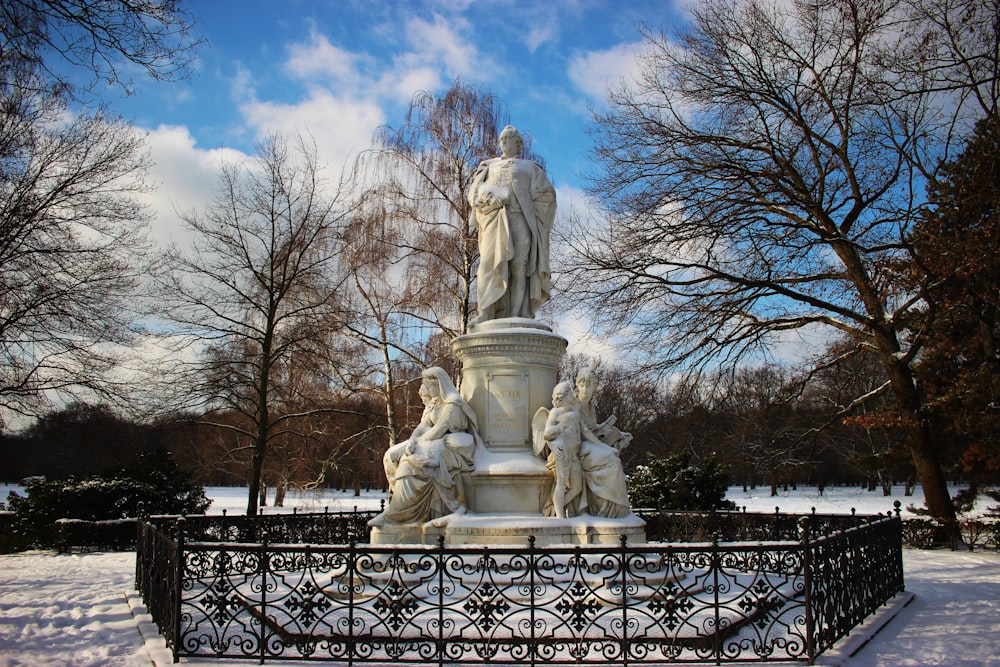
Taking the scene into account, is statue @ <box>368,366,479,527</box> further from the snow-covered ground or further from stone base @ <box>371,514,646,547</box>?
the snow-covered ground

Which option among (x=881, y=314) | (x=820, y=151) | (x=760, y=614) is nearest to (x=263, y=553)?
(x=760, y=614)

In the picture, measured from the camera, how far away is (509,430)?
9.54 m

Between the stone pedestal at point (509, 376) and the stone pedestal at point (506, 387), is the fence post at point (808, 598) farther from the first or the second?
the stone pedestal at point (509, 376)

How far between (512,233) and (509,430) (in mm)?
2704

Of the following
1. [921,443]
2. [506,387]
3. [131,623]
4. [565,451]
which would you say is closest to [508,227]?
[506,387]

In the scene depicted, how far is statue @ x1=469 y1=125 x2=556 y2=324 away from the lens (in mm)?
10195

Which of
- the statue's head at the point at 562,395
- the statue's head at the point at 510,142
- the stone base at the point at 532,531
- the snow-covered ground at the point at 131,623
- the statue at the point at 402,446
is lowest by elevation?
the snow-covered ground at the point at 131,623

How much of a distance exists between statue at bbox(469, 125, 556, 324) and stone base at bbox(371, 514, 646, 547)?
296cm

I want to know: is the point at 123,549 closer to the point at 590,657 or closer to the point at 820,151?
the point at 590,657

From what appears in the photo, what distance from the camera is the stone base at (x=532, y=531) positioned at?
8312mm

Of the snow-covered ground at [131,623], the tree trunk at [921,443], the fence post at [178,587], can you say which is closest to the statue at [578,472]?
the snow-covered ground at [131,623]

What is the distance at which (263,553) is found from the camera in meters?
5.91

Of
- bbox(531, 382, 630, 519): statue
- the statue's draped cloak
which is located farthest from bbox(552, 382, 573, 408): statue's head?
the statue's draped cloak

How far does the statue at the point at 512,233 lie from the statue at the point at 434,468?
1.64m
